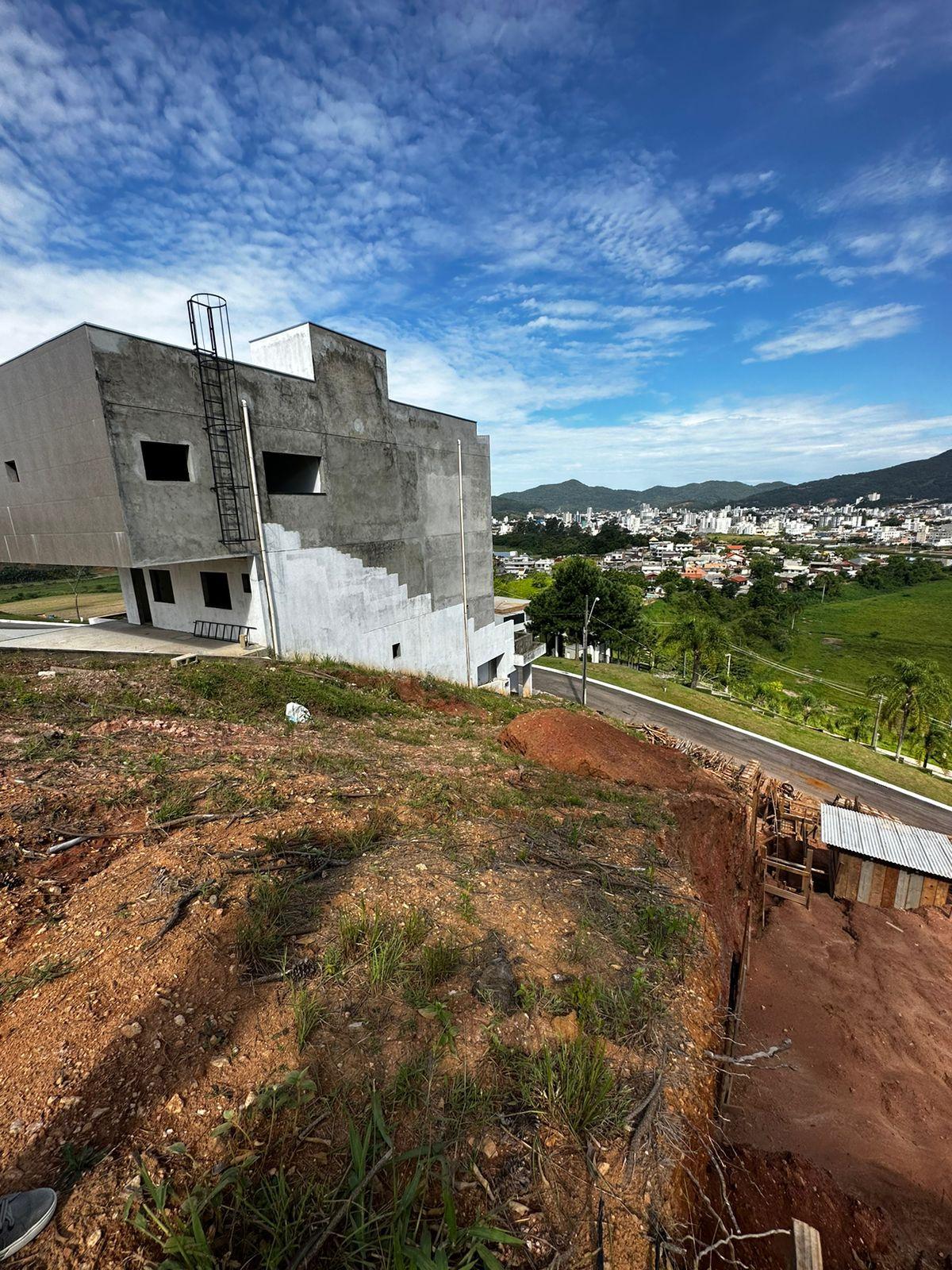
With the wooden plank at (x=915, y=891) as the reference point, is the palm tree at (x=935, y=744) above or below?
below

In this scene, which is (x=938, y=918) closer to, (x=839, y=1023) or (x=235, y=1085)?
(x=839, y=1023)

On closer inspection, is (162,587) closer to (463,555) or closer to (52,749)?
(52,749)

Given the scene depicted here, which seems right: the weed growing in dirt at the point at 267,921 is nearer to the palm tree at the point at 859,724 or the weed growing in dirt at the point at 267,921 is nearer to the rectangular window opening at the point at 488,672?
the rectangular window opening at the point at 488,672

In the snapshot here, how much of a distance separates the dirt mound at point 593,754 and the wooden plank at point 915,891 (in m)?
4.15

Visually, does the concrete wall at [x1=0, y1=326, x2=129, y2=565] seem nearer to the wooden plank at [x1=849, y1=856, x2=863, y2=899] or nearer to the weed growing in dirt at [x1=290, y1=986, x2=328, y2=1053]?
the weed growing in dirt at [x1=290, y1=986, x2=328, y2=1053]

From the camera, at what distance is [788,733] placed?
3025 cm

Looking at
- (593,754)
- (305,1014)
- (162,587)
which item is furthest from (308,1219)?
(162,587)

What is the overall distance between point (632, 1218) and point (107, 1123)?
3.34m

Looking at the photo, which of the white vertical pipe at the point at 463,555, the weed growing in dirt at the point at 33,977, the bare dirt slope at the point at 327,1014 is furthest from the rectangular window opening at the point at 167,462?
the weed growing in dirt at the point at 33,977

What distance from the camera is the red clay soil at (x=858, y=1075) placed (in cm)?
503

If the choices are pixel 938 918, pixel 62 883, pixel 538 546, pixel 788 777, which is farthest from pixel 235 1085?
pixel 538 546

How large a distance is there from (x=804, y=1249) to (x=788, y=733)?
1216 inches

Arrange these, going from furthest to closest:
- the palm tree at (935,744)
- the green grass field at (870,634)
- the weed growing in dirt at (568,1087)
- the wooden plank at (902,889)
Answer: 1. the green grass field at (870,634)
2. the palm tree at (935,744)
3. the wooden plank at (902,889)
4. the weed growing in dirt at (568,1087)

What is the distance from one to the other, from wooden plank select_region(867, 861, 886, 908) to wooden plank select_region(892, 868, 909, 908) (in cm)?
28
